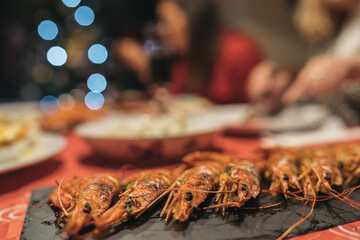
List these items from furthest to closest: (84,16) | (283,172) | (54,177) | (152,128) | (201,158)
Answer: (84,16)
(152,128)
(54,177)
(201,158)
(283,172)

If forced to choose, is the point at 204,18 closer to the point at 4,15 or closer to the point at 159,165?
the point at 159,165

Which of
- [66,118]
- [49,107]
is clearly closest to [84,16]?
[49,107]

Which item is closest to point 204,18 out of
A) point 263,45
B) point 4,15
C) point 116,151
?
point 263,45

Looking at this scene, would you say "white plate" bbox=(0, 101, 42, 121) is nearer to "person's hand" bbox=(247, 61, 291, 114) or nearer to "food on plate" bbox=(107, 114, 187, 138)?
"food on plate" bbox=(107, 114, 187, 138)

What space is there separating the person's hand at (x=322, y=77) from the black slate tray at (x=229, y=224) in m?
0.91

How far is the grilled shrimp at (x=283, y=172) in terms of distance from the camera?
1.94 ft

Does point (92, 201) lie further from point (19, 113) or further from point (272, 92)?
point (19, 113)

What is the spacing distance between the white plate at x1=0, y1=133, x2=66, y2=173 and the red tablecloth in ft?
0.15

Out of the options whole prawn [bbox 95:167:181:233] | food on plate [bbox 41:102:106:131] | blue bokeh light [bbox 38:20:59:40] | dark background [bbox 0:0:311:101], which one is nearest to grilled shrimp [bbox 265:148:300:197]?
whole prawn [bbox 95:167:181:233]

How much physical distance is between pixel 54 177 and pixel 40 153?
14cm

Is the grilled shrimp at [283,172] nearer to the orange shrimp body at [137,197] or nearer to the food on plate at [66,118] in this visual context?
the orange shrimp body at [137,197]

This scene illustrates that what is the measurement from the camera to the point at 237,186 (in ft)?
1.82

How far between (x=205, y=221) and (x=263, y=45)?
373 cm

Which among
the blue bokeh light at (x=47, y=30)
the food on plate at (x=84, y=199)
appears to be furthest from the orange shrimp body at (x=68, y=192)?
the blue bokeh light at (x=47, y=30)
